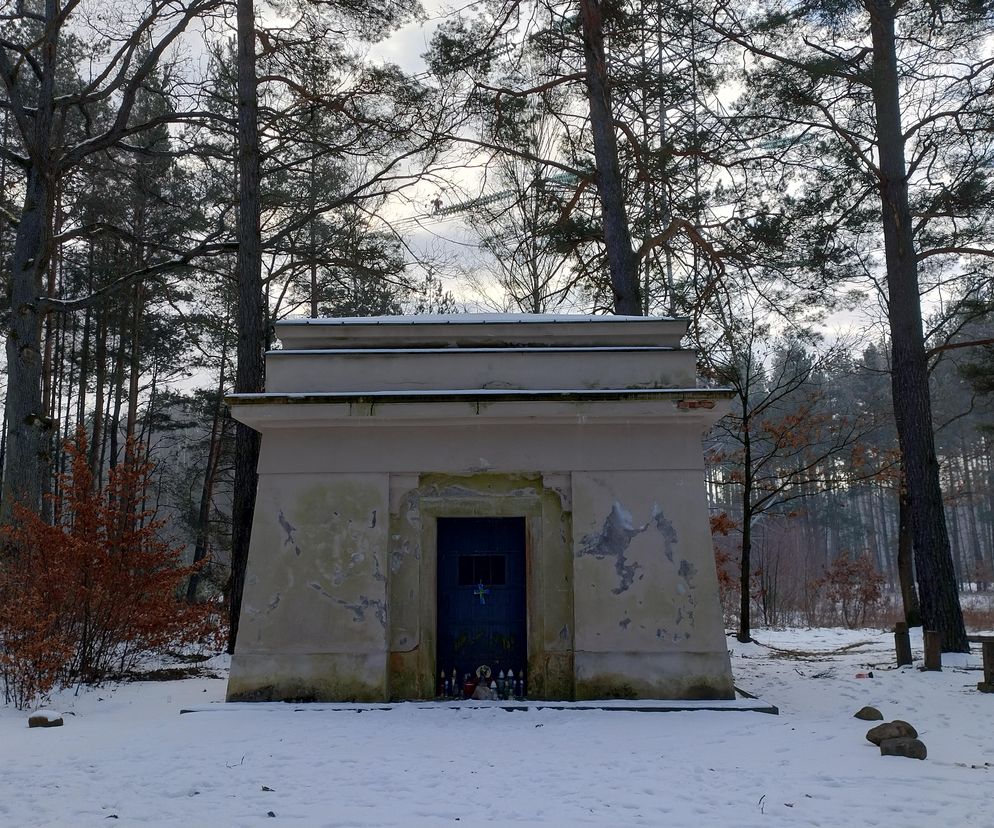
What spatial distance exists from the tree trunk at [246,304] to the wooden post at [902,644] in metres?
9.33

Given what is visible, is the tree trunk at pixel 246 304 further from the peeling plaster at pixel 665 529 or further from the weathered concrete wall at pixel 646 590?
the peeling plaster at pixel 665 529

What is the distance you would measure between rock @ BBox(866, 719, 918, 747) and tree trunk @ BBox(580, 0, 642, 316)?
8504 millimetres

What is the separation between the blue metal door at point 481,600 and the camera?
8.67m

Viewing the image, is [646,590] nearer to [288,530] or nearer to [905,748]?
[905,748]

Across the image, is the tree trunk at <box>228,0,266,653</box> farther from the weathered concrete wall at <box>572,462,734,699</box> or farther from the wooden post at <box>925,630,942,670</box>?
the wooden post at <box>925,630,942,670</box>

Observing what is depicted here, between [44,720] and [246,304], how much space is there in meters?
6.77

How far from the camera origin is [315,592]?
8.38 meters

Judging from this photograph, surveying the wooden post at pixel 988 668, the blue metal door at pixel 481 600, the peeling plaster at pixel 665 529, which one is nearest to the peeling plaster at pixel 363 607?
the blue metal door at pixel 481 600

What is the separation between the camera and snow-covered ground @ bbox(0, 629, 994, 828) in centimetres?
498

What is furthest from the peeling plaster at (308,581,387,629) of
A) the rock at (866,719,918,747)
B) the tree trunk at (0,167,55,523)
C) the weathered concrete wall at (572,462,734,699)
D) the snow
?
the tree trunk at (0,167,55,523)

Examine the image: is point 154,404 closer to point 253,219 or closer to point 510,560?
point 253,219

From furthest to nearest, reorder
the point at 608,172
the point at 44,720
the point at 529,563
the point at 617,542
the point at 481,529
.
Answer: the point at 608,172 < the point at 481,529 < the point at 529,563 < the point at 617,542 < the point at 44,720

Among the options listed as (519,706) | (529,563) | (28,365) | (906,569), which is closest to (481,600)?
(529,563)

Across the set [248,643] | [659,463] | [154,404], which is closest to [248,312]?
Answer: [248,643]
